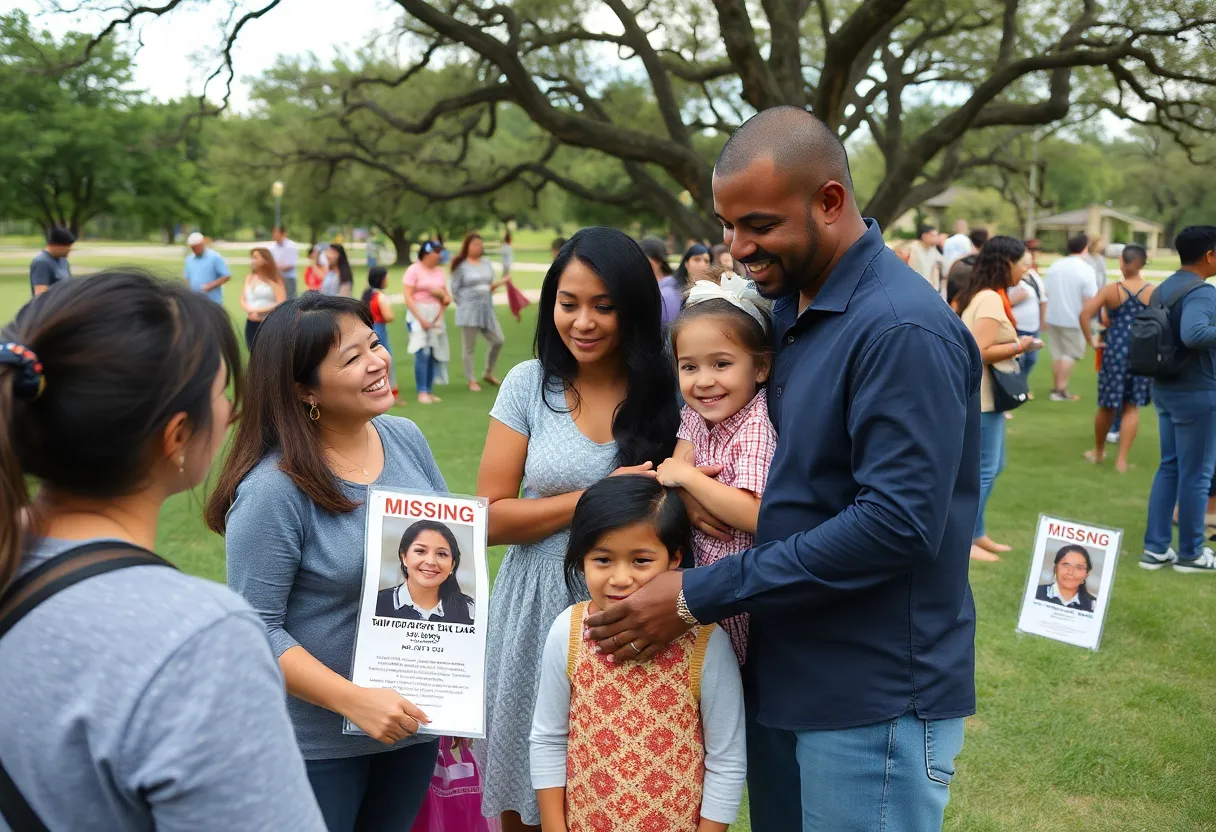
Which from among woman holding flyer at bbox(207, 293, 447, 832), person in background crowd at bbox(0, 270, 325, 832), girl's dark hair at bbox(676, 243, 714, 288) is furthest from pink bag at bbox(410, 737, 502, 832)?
girl's dark hair at bbox(676, 243, 714, 288)

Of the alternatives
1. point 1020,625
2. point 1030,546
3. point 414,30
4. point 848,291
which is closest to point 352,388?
point 848,291

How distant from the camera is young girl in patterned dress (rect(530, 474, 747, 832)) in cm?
234

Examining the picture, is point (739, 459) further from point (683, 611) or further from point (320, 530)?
point (320, 530)

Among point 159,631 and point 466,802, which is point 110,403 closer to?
point 159,631

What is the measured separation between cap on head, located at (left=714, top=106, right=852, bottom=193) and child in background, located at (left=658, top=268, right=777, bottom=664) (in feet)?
1.45

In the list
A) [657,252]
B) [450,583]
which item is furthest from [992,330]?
[450,583]

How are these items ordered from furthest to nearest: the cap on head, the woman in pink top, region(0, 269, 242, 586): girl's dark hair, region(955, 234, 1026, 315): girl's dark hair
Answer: the woman in pink top, region(955, 234, 1026, 315): girl's dark hair, the cap on head, region(0, 269, 242, 586): girl's dark hair

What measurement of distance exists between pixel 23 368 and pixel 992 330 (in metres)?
6.12

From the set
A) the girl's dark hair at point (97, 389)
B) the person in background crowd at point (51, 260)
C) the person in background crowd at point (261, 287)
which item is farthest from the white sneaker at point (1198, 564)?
the person in background crowd at point (51, 260)

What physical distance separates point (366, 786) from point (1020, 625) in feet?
13.2

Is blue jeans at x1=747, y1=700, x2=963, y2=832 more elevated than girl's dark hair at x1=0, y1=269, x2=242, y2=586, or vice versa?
girl's dark hair at x1=0, y1=269, x2=242, y2=586

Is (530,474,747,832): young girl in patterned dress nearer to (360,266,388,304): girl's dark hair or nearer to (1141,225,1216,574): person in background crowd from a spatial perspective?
(1141,225,1216,574): person in background crowd

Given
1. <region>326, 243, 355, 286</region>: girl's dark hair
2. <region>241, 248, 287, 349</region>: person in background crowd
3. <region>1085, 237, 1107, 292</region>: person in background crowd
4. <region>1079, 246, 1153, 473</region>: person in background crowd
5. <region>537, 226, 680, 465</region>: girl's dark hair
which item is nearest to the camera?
<region>537, 226, 680, 465</region>: girl's dark hair

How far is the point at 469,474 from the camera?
28.0 ft
